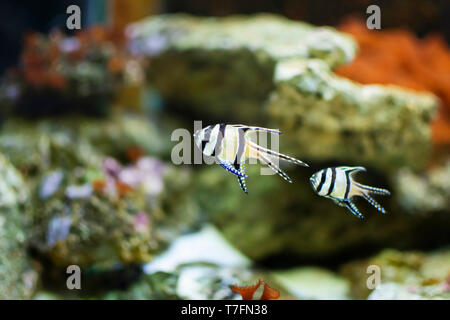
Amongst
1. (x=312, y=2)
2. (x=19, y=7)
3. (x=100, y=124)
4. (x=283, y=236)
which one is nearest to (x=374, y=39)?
(x=312, y=2)

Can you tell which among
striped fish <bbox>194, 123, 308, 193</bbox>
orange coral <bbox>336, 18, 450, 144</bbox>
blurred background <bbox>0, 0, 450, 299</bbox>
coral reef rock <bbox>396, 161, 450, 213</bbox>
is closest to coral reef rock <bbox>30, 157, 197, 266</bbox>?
blurred background <bbox>0, 0, 450, 299</bbox>

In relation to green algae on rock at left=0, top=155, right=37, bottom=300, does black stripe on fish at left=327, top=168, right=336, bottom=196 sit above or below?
above

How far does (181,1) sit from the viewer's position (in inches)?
196

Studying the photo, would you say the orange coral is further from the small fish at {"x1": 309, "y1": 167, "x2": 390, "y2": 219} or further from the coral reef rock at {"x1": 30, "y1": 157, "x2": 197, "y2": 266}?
the coral reef rock at {"x1": 30, "y1": 157, "x2": 197, "y2": 266}

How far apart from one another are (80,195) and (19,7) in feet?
9.84

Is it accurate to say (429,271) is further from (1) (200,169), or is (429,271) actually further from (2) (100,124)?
(2) (100,124)

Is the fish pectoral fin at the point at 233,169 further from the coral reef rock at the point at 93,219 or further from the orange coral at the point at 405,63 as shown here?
the orange coral at the point at 405,63

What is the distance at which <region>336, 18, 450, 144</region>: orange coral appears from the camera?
285 cm

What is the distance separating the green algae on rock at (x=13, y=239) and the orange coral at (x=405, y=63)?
2.65m

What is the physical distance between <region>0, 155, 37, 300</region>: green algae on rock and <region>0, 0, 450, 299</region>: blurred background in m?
0.01

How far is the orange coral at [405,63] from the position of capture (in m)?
2.85

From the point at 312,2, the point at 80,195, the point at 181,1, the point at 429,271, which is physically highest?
the point at 181,1

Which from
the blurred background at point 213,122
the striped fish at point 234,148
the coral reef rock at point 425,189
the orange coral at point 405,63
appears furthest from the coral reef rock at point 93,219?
the coral reef rock at point 425,189

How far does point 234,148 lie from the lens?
1422mm
